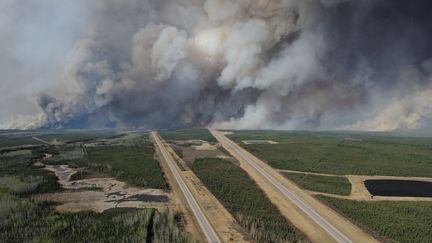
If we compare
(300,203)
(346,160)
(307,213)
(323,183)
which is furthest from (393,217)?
(346,160)

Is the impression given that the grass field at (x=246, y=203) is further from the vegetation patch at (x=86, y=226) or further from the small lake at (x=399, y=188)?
the small lake at (x=399, y=188)

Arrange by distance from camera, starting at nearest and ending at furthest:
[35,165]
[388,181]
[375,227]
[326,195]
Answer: [375,227], [326,195], [388,181], [35,165]

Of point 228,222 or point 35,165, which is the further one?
point 35,165

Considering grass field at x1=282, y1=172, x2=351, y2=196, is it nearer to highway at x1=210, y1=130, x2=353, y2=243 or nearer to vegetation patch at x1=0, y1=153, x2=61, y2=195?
highway at x1=210, y1=130, x2=353, y2=243

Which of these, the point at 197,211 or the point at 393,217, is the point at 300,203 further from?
the point at 197,211

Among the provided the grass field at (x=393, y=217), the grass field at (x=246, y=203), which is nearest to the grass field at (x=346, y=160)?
the grass field at (x=246, y=203)

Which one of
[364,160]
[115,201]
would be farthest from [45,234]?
[364,160]

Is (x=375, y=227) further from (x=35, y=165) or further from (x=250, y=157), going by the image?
(x=35, y=165)
